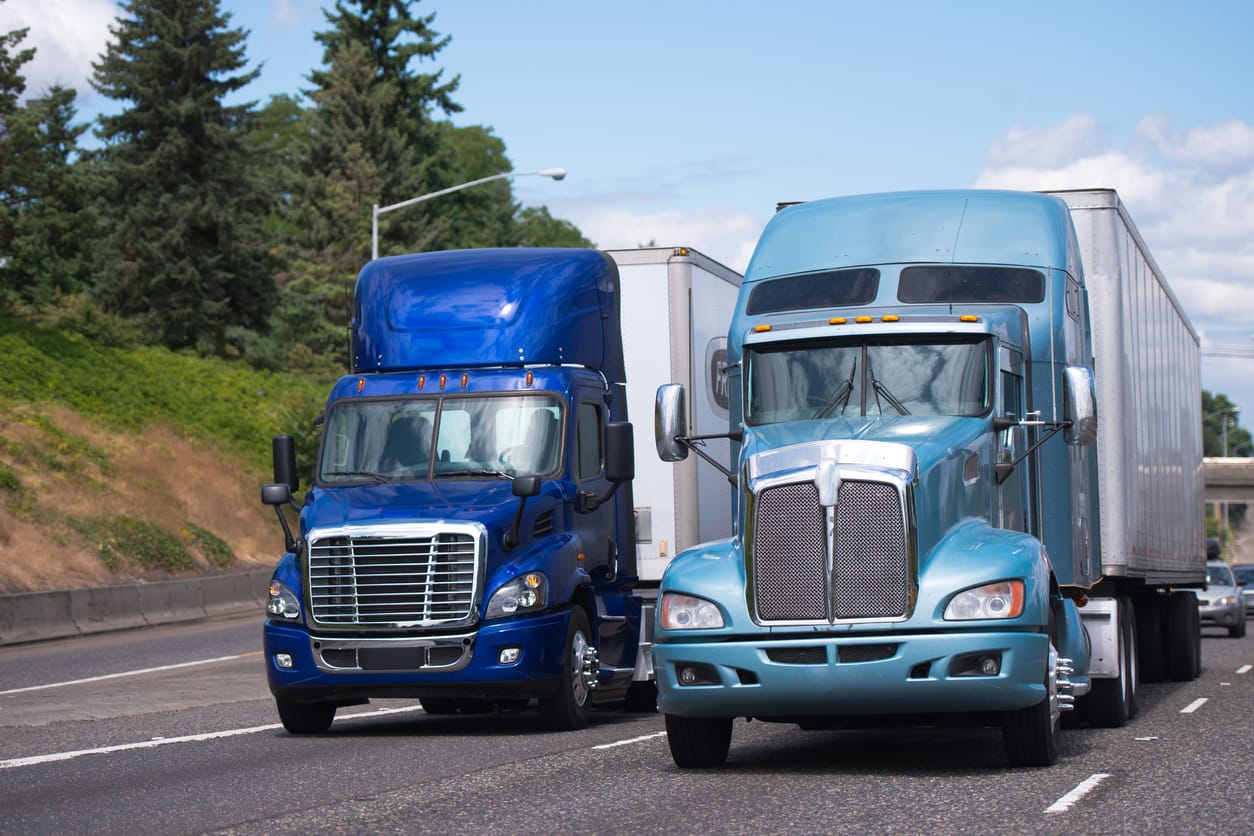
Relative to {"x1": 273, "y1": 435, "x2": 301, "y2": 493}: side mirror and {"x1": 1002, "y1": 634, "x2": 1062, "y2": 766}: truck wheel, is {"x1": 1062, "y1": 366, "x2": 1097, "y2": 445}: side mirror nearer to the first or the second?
{"x1": 1002, "y1": 634, "x2": 1062, "y2": 766}: truck wheel

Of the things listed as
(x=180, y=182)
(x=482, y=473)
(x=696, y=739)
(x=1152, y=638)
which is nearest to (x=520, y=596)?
(x=482, y=473)

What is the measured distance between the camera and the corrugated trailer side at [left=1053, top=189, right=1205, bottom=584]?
15.5m

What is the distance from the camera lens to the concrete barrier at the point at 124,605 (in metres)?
26.1

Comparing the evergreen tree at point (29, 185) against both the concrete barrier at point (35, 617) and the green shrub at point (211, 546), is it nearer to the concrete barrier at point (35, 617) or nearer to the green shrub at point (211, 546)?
the green shrub at point (211, 546)

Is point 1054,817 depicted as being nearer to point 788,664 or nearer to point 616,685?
point 788,664

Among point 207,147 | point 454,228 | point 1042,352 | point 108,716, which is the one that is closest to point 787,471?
point 1042,352

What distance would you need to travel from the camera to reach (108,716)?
634 inches

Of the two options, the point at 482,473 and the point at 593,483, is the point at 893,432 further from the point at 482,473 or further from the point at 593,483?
the point at 593,483

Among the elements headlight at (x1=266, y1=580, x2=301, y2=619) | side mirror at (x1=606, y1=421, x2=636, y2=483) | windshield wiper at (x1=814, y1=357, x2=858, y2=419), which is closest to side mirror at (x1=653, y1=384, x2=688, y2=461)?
windshield wiper at (x1=814, y1=357, x2=858, y2=419)

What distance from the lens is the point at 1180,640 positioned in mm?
21375

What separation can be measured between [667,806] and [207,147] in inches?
2014

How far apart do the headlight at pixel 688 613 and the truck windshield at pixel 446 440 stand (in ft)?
11.8

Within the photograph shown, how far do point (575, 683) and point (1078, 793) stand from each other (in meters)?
5.17

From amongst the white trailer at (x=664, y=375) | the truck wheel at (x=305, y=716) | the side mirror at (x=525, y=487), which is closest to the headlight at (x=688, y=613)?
the side mirror at (x=525, y=487)
